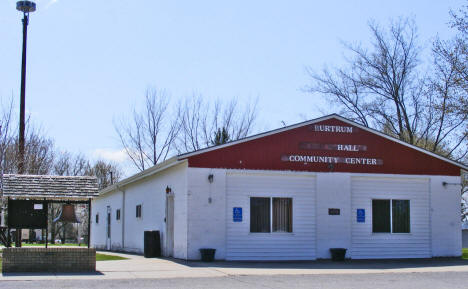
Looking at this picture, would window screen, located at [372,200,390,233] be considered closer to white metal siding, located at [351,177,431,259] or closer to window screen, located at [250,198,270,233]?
white metal siding, located at [351,177,431,259]

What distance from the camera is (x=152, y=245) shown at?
75.4ft

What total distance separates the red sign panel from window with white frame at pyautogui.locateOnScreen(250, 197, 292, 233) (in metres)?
1.11

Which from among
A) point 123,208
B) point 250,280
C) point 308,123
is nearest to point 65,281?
point 250,280

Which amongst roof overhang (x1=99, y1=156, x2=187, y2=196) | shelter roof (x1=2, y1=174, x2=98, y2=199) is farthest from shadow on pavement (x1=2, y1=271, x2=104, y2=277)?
roof overhang (x1=99, y1=156, x2=187, y2=196)

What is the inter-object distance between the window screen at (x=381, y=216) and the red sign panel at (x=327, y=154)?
115cm

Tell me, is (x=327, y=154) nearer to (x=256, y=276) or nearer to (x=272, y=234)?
(x=272, y=234)

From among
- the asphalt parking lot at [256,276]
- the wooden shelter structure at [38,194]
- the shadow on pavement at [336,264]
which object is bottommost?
the shadow on pavement at [336,264]

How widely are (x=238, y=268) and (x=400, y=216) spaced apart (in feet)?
25.0

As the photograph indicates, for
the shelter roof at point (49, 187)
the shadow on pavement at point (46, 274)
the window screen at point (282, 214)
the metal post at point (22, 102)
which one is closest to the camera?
the shadow on pavement at point (46, 274)

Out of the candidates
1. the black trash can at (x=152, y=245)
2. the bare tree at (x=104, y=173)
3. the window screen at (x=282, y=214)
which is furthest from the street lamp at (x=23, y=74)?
the bare tree at (x=104, y=173)

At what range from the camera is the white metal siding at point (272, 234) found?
21.1 metres

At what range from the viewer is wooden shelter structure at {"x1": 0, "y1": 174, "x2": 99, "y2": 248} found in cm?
1650

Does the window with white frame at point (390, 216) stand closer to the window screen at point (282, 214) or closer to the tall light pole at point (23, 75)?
the window screen at point (282, 214)

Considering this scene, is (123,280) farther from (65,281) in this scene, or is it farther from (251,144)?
(251,144)
